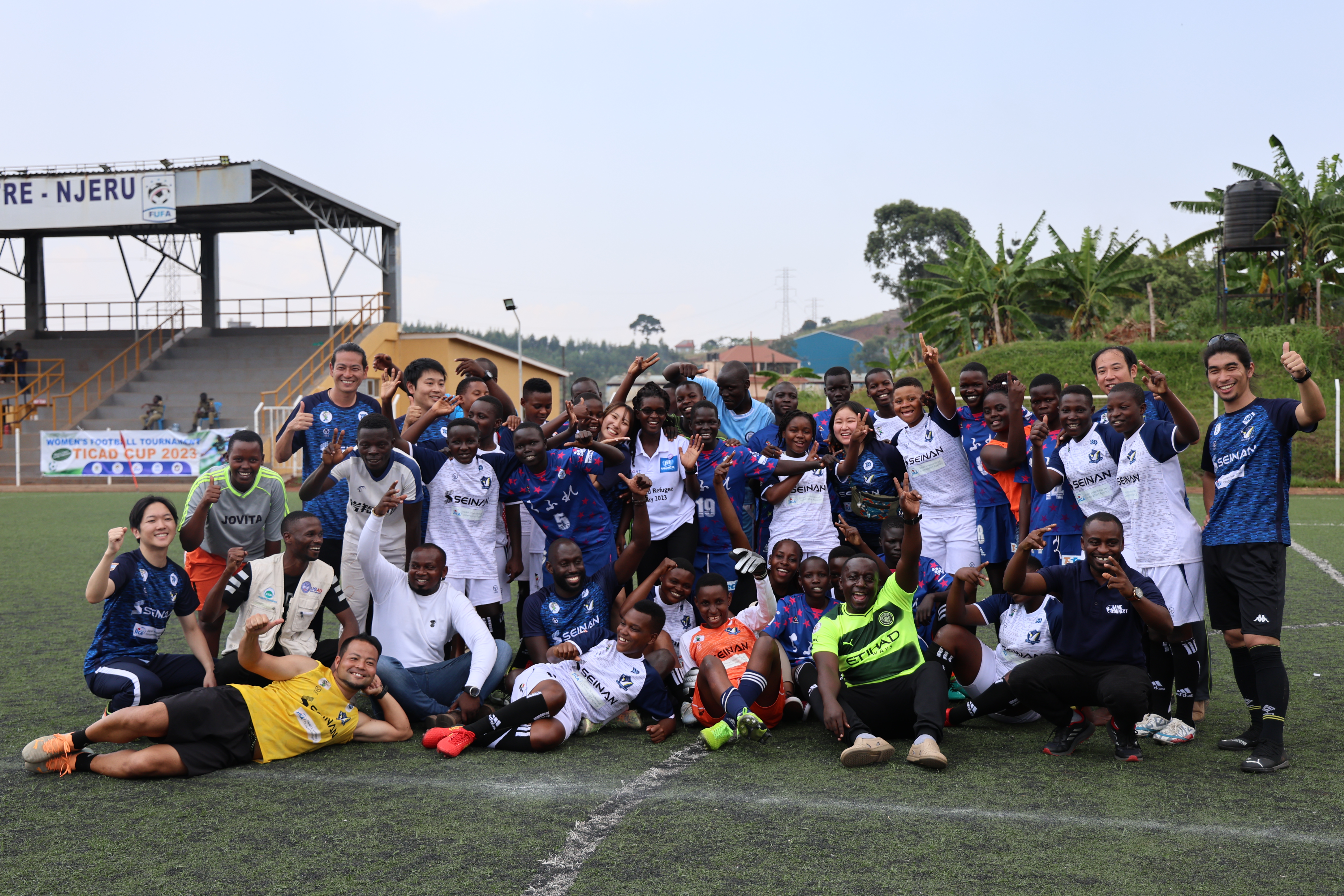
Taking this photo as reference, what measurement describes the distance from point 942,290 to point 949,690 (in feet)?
85.7

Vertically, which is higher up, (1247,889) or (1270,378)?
(1270,378)

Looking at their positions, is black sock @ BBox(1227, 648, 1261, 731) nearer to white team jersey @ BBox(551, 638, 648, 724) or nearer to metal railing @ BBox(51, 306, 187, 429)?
white team jersey @ BBox(551, 638, 648, 724)

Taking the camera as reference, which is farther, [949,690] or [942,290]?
[942,290]

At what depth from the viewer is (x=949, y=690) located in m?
5.63

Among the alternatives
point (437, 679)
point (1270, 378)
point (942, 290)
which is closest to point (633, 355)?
point (942, 290)

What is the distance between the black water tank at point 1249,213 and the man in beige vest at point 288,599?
24.8 m

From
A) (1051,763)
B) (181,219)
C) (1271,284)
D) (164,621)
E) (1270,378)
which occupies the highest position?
(181,219)

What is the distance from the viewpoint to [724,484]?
21.1ft

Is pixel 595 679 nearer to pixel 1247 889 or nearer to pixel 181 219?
pixel 1247 889

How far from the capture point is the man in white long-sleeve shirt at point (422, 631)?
5.55m

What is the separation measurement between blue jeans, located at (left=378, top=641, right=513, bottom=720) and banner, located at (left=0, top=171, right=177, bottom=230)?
24430 millimetres

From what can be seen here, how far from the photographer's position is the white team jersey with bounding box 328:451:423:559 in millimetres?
6008

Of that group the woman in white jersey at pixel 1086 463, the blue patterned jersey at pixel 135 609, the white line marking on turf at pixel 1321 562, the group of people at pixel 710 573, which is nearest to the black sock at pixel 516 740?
the group of people at pixel 710 573

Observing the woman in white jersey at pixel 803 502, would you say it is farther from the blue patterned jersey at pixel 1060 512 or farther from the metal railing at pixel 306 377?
the metal railing at pixel 306 377
